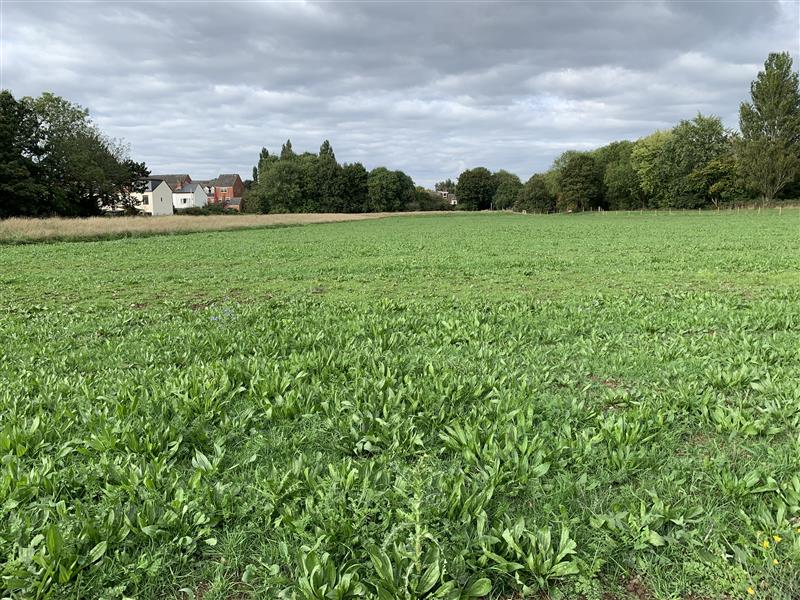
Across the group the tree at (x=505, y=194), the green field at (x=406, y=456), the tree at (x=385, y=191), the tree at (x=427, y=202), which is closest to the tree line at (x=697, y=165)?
the tree at (x=505, y=194)

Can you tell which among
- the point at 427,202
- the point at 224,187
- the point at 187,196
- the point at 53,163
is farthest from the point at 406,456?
the point at 224,187

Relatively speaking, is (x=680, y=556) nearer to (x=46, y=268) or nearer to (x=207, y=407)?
(x=207, y=407)

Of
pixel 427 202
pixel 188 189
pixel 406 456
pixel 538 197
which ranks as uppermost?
pixel 188 189

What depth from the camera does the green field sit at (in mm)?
2402

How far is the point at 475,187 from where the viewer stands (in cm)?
14188

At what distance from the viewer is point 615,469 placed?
3238 millimetres

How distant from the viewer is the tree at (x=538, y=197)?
113m

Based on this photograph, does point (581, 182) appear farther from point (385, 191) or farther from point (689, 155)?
point (385, 191)

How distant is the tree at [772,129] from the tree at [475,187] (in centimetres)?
7793

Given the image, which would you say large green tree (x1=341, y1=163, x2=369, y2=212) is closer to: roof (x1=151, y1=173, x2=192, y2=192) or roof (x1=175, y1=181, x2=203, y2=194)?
roof (x1=175, y1=181, x2=203, y2=194)

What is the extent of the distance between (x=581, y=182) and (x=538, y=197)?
13.2 m

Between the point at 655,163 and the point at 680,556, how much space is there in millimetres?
97997

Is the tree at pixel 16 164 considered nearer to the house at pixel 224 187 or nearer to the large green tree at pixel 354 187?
the large green tree at pixel 354 187

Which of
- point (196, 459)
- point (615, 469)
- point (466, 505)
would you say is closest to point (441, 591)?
point (466, 505)
